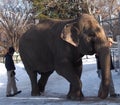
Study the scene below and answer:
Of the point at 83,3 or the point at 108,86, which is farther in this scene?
the point at 83,3

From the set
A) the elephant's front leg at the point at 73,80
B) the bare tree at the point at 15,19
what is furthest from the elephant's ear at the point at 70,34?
the bare tree at the point at 15,19

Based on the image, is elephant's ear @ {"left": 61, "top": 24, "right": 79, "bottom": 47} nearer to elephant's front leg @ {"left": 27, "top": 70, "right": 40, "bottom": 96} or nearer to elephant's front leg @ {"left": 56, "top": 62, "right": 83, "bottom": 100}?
elephant's front leg @ {"left": 56, "top": 62, "right": 83, "bottom": 100}

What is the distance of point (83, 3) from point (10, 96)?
27.4 metres

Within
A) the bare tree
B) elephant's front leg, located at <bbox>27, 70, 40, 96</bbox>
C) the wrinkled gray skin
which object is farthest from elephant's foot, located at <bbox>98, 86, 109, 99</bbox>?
the bare tree

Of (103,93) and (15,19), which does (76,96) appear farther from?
(15,19)

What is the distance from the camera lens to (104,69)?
40.9ft

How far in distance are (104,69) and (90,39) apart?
107 centimetres

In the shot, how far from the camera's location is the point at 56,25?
14.8 metres

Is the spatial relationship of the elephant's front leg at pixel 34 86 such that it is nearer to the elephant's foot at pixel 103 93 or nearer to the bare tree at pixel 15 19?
A: the elephant's foot at pixel 103 93

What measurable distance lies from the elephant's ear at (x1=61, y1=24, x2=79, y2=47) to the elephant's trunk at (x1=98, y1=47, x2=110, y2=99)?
937mm

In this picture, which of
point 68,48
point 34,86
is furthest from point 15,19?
point 68,48

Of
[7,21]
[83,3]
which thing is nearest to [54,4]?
[83,3]

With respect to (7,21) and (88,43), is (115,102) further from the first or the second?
(7,21)

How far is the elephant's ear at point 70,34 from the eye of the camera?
43.7ft
